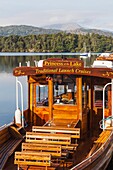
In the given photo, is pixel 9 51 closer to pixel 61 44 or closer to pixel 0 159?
pixel 61 44

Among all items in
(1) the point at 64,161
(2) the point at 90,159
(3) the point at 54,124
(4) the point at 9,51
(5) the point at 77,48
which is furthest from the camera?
(4) the point at 9,51

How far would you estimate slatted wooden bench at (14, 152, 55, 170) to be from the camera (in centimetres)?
1055

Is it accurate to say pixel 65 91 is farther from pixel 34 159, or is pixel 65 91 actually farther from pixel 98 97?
pixel 34 159

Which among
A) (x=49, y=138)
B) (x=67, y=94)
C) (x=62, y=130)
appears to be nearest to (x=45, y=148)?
(x=49, y=138)

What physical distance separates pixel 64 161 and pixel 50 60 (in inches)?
191

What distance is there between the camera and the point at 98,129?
16.8 meters

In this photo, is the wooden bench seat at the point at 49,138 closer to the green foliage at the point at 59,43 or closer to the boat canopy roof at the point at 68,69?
the boat canopy roof at the point at 68,69

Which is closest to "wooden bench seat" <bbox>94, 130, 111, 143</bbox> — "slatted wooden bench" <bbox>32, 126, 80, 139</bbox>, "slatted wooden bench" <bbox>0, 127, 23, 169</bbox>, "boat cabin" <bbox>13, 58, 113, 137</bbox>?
"slatted wooden bench" <bbox>32, 126, 80, 139</bbox>

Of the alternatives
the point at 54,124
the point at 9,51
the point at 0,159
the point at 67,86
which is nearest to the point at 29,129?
the point at 54,124

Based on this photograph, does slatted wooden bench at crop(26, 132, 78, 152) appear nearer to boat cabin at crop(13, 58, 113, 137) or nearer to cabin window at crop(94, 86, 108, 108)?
boat cabin at crop(13, 58, 113, 137)

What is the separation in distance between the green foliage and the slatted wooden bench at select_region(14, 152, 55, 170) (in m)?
142

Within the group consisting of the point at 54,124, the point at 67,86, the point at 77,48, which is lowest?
the point at 54,124

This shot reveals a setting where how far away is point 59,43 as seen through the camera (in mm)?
165000

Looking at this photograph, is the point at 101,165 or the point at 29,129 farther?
the point at 29,129
